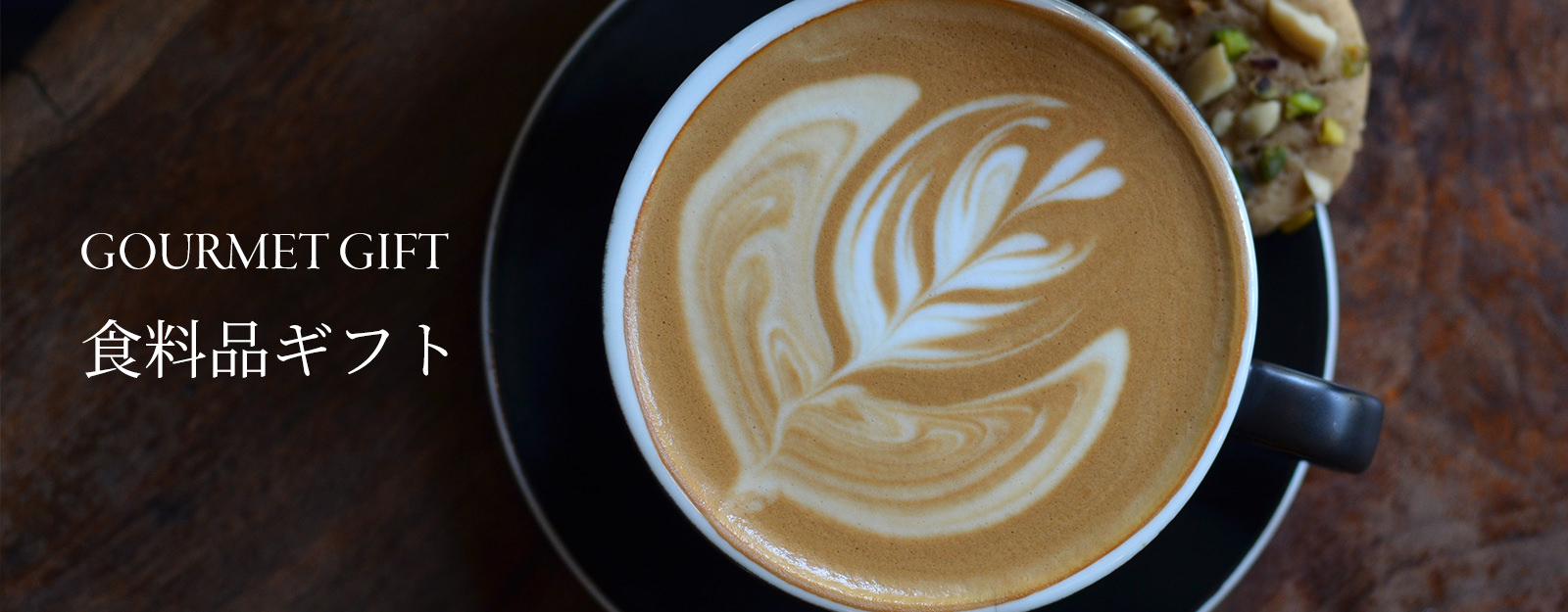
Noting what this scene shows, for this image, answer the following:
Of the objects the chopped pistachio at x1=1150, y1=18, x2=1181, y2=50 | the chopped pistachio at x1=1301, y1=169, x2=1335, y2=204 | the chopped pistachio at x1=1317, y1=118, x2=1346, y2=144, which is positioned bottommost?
the chopped pistachio at x1=1301, y1=169, x2=1335, y2=204

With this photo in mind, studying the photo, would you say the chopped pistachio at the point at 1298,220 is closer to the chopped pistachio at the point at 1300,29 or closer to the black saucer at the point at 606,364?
the black saucer at the point at 606,364

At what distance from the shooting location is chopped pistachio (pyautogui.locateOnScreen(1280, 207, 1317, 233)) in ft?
4.43

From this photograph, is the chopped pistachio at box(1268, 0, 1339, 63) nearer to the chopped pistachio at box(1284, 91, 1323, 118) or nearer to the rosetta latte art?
the chopped pistachio at box(1284, 91, 1323, 118)

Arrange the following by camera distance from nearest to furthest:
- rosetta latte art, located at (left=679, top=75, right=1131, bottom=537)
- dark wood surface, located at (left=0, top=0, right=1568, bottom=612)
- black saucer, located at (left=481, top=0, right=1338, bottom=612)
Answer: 1. rosetta latte art, located at (left=679, top=75, right=1131, bottom=537)
2. black saucer, located at (left=481, top=0, right=1338, bottom=612)
3. dark wood surface, located at (left=0, top=0, right=1568, bottom=612)

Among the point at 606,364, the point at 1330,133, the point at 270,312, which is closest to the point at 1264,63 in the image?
the point at 1330,133

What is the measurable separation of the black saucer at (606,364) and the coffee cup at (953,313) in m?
0.22

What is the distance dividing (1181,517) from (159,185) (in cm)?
144

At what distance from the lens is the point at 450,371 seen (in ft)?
4.77

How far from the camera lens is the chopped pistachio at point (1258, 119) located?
1.33 m

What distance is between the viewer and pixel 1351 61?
137 cm

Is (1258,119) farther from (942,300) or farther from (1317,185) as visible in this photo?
(942,300)

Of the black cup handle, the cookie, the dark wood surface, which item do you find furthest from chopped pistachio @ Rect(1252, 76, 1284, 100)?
the dark wood surface

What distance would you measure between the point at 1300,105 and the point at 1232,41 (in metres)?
0.12

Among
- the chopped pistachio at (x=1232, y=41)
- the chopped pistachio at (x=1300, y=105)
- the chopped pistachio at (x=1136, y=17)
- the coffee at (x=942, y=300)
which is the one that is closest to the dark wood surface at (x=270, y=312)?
the coffee at (x=942, y=300)
